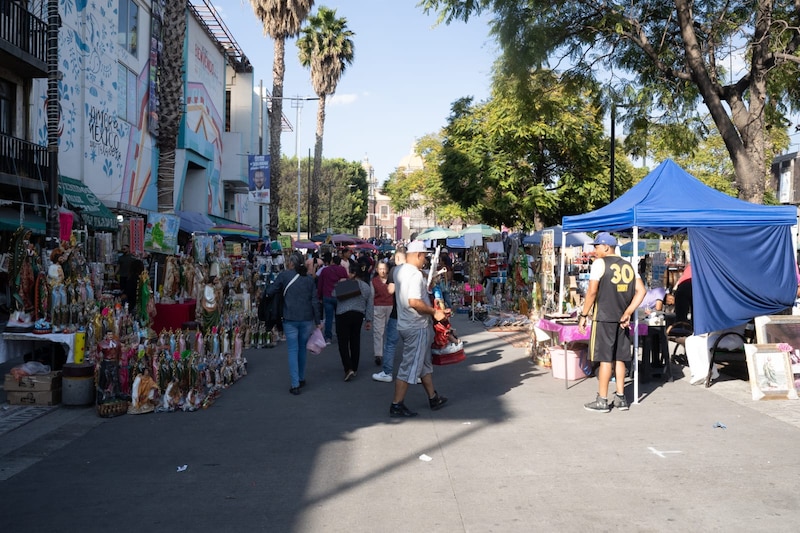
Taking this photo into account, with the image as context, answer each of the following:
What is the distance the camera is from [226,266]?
14289mm

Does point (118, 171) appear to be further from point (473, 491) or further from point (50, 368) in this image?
point (473, 491)

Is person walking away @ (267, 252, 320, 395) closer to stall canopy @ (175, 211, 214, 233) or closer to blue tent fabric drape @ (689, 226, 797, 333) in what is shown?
blue tent fabric drape @ (689, 226, 797, 333)

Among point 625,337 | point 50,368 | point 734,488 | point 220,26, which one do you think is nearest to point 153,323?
point 50,368

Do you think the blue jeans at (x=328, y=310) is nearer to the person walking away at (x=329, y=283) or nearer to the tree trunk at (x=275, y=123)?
the person walking away at (x=329, y=283)

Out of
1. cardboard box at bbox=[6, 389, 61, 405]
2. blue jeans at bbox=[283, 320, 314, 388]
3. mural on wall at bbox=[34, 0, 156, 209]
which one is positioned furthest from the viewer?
mural on wall at bbox=[34, 0, 156, 209]

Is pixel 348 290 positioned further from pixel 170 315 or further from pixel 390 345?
pixel 170 315

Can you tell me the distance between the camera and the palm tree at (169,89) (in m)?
17.9

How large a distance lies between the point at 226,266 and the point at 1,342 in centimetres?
544

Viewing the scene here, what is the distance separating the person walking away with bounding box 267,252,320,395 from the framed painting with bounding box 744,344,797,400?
18.0ft


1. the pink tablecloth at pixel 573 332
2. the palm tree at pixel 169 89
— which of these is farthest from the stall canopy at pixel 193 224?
the pink tablecloth at pixel 573 332

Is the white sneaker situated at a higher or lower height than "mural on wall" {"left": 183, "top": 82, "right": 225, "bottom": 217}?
lower

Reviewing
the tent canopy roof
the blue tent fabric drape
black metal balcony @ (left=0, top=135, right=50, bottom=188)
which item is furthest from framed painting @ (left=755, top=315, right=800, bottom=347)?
black metal balcony @ (left=0, top=135, right=50, bottom=188)

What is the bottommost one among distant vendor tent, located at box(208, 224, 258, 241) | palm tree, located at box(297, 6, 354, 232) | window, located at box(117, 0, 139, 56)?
distant vendor tent, located at box(208, 224, 258, 241)

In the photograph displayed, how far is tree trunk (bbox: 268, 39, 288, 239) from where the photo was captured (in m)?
30.6
